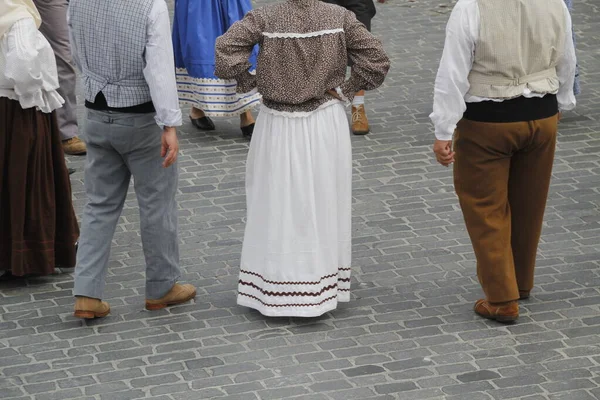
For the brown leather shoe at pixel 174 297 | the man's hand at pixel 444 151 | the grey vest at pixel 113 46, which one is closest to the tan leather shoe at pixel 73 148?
the brown leather shoe at pixel 174 297

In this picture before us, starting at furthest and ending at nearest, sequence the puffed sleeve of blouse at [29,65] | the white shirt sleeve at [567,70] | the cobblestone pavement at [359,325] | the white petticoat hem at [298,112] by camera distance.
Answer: the puffed sleeve of blouse at [29,65]
the white petticoat hem at [298,112]
the white shirt sleeve at [567,70]
the cobblestone pavement at [359,325]

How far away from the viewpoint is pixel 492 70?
5723mm

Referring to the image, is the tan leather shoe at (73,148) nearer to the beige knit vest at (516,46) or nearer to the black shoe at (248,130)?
the black shoe at (248,130)

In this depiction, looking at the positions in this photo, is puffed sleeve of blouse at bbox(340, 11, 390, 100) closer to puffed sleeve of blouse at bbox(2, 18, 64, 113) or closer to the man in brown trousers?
the man in brown trousers

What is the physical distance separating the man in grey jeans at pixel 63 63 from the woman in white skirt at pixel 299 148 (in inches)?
A: 108

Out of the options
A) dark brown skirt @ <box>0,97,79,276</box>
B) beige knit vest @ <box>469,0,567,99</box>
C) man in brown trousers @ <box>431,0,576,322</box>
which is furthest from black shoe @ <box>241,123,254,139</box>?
beige knit vest @ <box>469,0,567,99</box>

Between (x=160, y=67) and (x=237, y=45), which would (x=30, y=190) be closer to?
(x=160, y=67)

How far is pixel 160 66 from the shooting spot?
18.7ft

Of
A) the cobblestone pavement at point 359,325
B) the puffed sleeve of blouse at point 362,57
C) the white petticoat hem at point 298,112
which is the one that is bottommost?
the cobblestone pavement at point 359,325

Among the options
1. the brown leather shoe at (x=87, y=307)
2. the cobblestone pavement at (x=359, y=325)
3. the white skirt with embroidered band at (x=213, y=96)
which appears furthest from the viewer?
the white skirt with embroidered band at (x=213, y=96)

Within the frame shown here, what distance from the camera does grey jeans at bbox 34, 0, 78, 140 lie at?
8.42 meters

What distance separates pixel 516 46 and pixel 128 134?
6.08ft

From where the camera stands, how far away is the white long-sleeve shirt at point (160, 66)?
5.70 metres

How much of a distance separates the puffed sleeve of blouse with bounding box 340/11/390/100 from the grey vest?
3.13 ft
